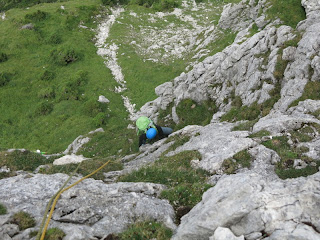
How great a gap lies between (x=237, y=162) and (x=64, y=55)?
153ft

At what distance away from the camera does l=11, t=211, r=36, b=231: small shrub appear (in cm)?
986

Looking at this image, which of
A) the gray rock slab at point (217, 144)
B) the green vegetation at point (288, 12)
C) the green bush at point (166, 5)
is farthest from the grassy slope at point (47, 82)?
the green vegetation at point (288, 12)

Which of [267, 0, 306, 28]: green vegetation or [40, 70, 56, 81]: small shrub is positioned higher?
[267, 0, 306, 28]: green vegetation

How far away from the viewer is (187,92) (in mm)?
31297

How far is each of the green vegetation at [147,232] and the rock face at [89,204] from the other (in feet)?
1.73

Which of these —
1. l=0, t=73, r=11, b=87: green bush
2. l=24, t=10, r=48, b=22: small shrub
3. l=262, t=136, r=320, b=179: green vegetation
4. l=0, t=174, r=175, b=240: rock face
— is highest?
l=24, t=10, r=48, b=22: small shrub

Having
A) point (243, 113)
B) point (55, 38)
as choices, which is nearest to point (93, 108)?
point (243, 113)

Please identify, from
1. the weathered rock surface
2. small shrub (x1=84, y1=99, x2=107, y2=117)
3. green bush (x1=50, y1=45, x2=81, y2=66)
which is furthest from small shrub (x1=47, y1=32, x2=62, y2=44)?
the weathered rock surface

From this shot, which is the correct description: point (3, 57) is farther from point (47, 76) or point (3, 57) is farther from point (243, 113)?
point (243, 113)

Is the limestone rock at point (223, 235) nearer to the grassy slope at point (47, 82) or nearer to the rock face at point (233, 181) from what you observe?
the rock face at point (233, 181)

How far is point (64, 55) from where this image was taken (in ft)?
172

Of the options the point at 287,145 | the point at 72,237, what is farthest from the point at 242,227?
the point at 287,145

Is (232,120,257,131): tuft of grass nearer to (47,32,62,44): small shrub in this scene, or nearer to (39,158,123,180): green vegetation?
(39,158,123,180): green vegetation

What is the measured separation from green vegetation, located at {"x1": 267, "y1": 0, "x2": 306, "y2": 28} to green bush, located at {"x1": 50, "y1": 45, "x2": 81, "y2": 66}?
3671 cm
